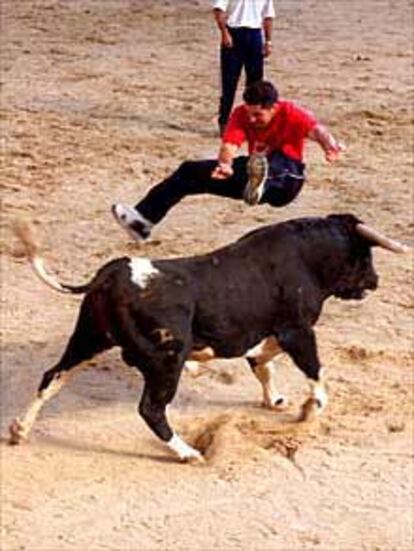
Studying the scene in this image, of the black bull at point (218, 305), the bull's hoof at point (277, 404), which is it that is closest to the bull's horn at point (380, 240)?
the black bull at point (218, 305)

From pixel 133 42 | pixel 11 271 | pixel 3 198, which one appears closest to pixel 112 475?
pixel 11 271

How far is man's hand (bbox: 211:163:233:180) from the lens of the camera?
902 cm

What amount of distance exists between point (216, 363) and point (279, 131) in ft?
5.21

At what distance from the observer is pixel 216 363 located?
10.0 m

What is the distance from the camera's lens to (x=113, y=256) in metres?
11.9

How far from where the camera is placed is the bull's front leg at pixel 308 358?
29.4 feet

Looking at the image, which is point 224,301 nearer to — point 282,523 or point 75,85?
point 282,523

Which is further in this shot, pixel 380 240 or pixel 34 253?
pixel 380 240

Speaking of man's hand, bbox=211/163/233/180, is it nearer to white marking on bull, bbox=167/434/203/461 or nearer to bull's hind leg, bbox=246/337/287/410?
bull's hind leg, bbox=246/337/287/410

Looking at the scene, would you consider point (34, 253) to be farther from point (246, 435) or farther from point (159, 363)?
point (246, 435)

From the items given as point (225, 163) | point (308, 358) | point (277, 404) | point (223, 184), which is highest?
point (225, 163)

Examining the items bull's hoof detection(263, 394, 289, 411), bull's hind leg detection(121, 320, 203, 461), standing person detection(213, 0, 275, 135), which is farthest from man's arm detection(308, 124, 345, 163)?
standing person detection(213, 0, 275, 135)

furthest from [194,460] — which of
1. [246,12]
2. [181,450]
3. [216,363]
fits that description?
[246,12]

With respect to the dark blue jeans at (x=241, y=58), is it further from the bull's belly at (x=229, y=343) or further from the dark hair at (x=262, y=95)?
the bull's belly at (x=229, y=343)
